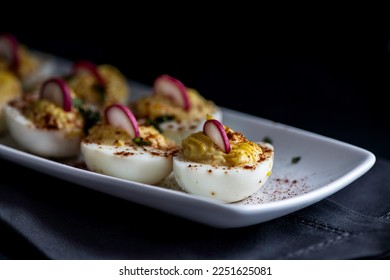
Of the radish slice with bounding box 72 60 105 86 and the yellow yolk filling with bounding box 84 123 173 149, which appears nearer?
the yellow yolk filling with bounding box 84 123 173 149

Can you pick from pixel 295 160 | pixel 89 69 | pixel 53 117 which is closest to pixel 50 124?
pixel 53 117

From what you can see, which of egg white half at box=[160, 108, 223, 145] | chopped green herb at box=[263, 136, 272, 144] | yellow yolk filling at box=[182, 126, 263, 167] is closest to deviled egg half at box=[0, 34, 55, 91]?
egg white half at box=[160, 108, 223, 145]

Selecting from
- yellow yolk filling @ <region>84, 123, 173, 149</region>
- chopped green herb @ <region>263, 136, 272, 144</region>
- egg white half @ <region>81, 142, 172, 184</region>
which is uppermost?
chopped green herb @ <region>263, 136, 272, 144</region>

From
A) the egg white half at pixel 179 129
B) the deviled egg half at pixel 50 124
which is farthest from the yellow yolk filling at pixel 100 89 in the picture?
the egg white half at pixel 179 129

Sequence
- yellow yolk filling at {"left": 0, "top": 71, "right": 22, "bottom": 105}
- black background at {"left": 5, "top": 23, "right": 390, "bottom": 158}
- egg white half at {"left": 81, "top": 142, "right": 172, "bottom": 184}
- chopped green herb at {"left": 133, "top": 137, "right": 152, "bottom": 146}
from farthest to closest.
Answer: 1. black background at {"left": 5, "top": 23, "right": 390, "bottom": 158}
2. yellow yolk filling at {"left": 0, "top": 71, "right": 22, "bottom": 105}
3. chopped green herb at {"left": 133, "top": 137, "right": 152, "bottom": 146}
4. egg white half at {"left": 81, "top": 142, "right": 172, "bottom": 184}

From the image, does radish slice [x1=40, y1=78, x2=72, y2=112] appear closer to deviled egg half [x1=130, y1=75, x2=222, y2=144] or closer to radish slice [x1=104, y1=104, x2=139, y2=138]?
radish slice [x1=104, y1=104, x2=139, y2=138]
